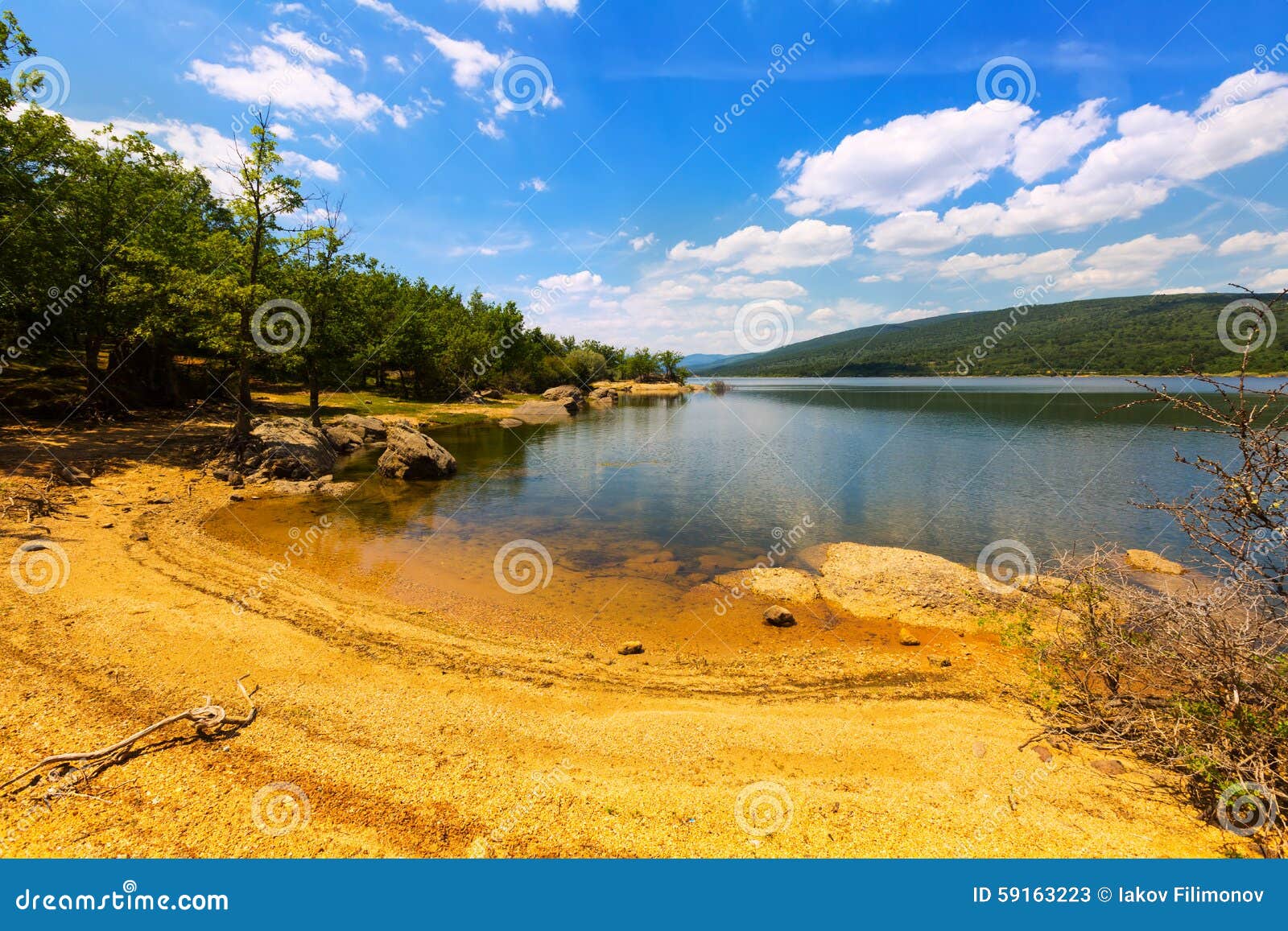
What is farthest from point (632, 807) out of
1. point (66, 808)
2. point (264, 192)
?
point (264, 192)

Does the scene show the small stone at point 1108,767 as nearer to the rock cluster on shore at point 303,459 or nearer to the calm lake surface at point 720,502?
the calm lake surface at point 720,502

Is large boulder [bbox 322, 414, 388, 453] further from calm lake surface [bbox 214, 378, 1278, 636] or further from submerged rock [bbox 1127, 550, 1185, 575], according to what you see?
submerged rock [bbox 1127, 550, 1185, 575]

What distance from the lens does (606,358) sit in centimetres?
15500

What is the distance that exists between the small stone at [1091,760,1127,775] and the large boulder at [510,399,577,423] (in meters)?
61.5

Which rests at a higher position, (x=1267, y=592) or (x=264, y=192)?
(x=264, y=192)

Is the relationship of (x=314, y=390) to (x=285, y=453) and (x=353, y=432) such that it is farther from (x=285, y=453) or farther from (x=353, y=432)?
(x=285, y=453)

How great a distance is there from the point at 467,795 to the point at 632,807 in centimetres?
236

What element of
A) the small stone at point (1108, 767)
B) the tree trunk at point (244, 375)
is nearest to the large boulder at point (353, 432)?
Result: the tree trunk at point (244, 375)

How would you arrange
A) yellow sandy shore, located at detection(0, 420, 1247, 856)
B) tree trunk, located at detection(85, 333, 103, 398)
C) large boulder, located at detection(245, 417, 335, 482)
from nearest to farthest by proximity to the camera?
yellow sandy shore, located at detection(0, 420, 1247, 856) < large boulder, located at detection(245, 417, 335, 482) < tree trunk, located at detection(85, 333, 103, 398)

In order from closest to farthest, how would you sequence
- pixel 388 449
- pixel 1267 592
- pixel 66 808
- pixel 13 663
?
pixel 66 808 < pixel 1267 592 < pixel 13 663 < pixel 388 449

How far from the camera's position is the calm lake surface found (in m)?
19.4

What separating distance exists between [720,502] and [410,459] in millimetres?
18761

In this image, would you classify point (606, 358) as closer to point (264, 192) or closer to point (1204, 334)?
point (264, 192)

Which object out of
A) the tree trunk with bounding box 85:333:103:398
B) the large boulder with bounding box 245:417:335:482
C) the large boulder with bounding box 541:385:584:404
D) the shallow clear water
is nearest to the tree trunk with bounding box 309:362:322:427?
the shallow clear water
